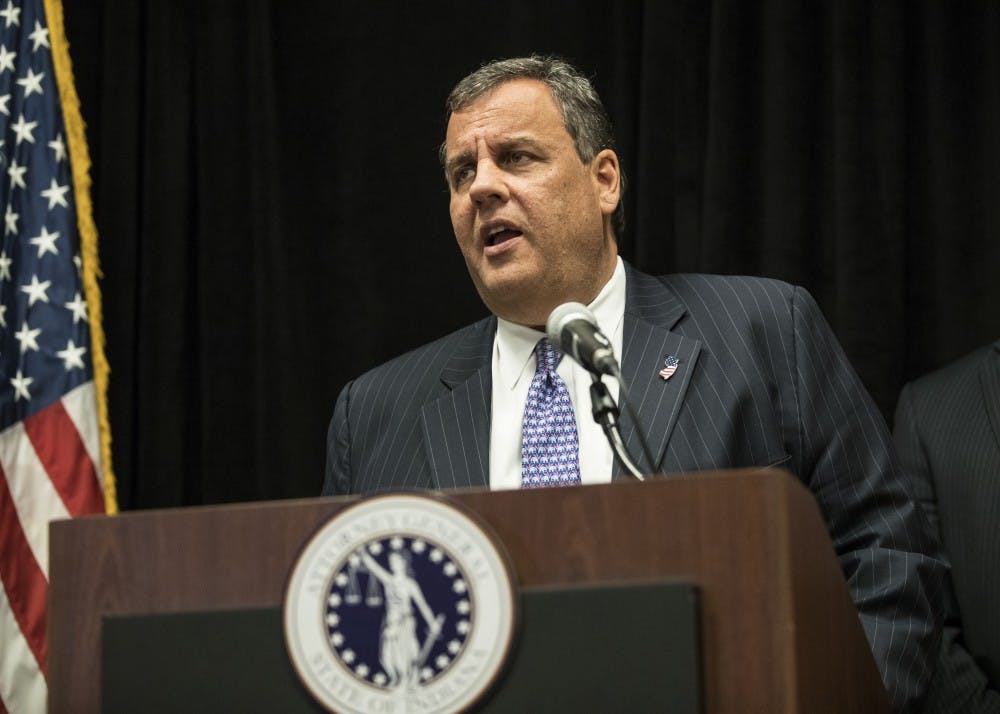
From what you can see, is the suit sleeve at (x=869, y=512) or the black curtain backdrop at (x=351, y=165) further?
the black curtain backdrop at (x=351, y=165)

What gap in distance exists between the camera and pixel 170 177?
148 inches

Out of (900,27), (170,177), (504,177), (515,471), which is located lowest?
(515,471)

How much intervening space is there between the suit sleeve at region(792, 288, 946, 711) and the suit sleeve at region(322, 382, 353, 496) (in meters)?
0.93

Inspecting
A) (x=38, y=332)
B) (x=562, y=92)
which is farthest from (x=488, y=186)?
(x=38, y=332)

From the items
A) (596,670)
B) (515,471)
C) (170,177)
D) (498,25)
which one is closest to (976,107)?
(498,25)

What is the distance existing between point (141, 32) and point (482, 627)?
2.99 meters

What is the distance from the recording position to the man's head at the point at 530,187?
2.65 meters

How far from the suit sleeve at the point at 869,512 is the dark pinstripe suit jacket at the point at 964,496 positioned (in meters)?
0.58

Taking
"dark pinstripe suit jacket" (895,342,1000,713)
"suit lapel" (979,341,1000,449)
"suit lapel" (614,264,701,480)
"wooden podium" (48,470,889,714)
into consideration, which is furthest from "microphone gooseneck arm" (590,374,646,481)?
"suit lapel" (979,341,1000,449)

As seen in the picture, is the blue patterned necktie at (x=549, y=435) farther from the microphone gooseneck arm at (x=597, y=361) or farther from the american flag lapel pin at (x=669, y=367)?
the microphone gooseneck arm at (x=597, y=361)

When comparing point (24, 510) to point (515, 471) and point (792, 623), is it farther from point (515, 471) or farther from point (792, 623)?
point (792, 623)

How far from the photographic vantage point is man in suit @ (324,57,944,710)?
2.26 m

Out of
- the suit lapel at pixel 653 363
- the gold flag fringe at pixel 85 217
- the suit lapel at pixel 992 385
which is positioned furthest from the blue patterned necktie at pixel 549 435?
the gold flag fringe at pixel 85 217

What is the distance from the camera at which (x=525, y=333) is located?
2.72 meters
